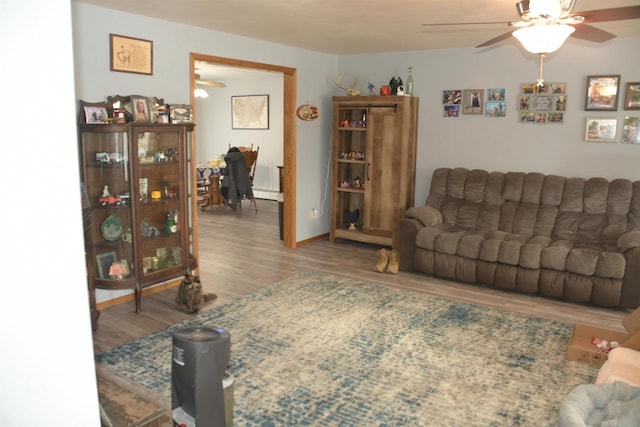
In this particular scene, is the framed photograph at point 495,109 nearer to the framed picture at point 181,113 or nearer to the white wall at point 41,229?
the framed picture at point 181,113

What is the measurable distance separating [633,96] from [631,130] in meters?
0.32

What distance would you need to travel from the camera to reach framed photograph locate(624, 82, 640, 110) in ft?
15.8

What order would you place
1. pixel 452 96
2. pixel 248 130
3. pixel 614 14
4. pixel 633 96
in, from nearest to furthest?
pixel 614 14 → pixel 633 96 → pixel 452 96 → pixel 248 130

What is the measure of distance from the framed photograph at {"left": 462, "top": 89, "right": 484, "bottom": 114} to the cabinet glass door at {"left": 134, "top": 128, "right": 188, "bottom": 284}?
3283 millimetres

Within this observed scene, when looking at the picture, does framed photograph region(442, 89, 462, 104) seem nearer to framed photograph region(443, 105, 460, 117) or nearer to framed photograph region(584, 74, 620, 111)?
framed photograph region(443, 105, 460, 117)

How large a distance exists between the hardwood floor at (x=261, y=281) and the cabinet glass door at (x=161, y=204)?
374mm

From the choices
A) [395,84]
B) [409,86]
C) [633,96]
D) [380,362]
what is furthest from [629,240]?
[395,84]

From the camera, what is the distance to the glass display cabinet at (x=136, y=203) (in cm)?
385

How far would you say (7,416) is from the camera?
124cm

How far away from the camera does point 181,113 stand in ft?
14.5

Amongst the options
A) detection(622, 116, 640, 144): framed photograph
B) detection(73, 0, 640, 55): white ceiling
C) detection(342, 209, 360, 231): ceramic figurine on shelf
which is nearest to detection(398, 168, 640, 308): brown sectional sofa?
detection(622, 116, 640, 144): framed photograph

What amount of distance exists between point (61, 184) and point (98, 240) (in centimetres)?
305

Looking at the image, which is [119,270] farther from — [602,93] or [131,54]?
[602,93]

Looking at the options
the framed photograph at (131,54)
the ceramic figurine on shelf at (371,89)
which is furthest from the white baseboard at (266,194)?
the framed photograph at (131,54)
